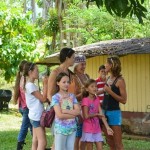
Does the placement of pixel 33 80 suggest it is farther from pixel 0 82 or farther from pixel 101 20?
pixel 0 82

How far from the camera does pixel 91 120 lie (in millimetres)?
6758

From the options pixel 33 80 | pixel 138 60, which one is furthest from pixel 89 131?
pixel 138 60

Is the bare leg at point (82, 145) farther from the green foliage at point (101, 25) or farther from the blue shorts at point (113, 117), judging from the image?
the green foliage at point (101, 25)

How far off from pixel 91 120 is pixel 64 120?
628mm

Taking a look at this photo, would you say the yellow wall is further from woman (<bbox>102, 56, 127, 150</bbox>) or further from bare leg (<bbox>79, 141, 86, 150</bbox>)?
bare leg (<bbox>79, 141, 86, 150</bbox>)

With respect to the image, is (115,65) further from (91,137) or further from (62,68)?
(91,137)

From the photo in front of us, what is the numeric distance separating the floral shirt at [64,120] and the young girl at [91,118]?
18.0 inches

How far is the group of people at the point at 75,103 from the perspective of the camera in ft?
20.6

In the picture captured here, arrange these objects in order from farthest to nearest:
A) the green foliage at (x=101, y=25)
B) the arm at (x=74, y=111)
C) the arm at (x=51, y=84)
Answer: the green foliage at (x=101, y=25) → the arm at (x=51, y=84) → the arm at (x=74, y=111)

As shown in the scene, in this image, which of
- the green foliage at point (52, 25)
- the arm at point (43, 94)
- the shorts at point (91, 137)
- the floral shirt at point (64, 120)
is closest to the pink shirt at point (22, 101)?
the arm at point (43, 94)

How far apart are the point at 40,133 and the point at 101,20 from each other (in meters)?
15.3

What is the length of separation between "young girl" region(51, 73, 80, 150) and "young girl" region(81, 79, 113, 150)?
0.42 m

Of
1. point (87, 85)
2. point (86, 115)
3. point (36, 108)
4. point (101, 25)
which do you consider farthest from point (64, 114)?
point (101, 25)

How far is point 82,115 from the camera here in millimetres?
6742
